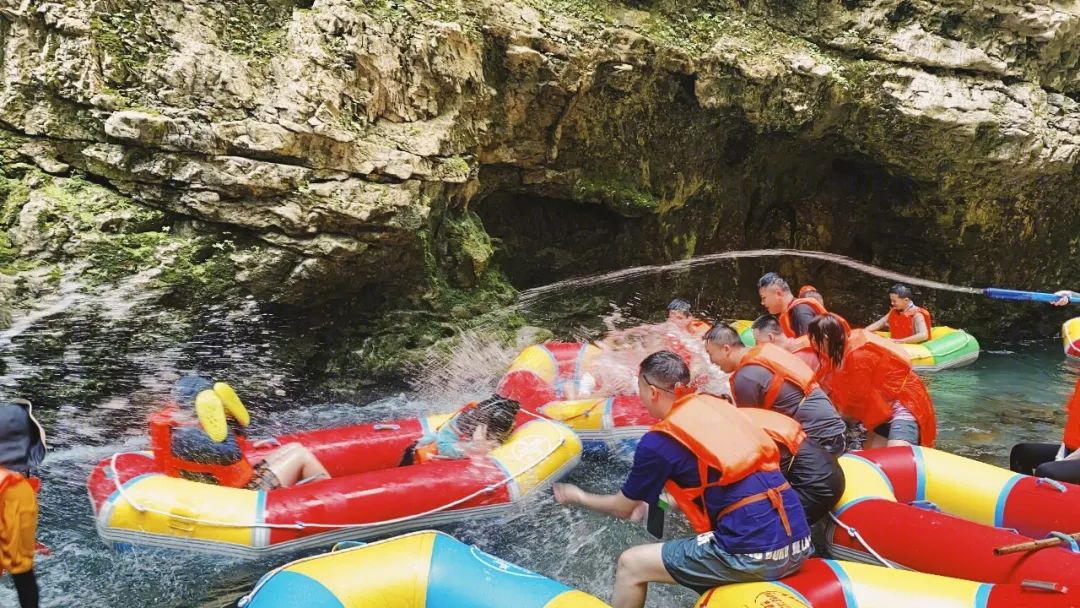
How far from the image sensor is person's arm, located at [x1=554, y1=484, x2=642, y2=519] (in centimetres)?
313

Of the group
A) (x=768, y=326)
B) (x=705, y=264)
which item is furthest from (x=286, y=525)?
(x=705, y=264)

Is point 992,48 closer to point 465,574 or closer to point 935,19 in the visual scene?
point 935,19

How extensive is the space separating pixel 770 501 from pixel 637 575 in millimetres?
751

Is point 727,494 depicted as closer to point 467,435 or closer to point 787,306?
point 467,435

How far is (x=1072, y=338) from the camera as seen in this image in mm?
8625

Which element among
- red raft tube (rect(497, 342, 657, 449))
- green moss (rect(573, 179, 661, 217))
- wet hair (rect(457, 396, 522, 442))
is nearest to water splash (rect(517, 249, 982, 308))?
green moss (rect(573, 179, 661, 217))

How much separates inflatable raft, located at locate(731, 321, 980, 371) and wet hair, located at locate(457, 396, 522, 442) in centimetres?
432

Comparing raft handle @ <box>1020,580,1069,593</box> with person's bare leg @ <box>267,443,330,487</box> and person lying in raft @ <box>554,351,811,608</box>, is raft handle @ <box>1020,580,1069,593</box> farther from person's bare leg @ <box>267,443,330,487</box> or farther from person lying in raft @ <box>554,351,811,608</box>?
person's bare leg @ <box>267,443,330,487</box>

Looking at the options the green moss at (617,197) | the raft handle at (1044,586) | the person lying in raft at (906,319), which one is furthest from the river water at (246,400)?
the raft handle at (1044,586)

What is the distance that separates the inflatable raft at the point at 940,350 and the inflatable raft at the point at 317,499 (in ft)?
15.7

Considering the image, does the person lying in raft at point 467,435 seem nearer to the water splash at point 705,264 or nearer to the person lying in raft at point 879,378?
the person lying in raft at point 879,378

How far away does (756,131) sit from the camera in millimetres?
9195

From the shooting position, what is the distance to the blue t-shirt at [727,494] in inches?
112

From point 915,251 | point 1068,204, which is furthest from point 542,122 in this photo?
point 1068,204
